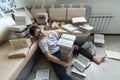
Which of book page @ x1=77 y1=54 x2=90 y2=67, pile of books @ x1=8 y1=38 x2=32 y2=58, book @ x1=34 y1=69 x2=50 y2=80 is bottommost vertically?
book @ x1=34 y1=69 x2=50 y2=80

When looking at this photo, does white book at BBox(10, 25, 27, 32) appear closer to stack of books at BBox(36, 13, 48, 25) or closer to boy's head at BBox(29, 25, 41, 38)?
boy's head at BBox(29, 25, 41, 38)

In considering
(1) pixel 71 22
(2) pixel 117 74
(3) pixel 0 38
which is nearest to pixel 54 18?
(1) pixel 71 22

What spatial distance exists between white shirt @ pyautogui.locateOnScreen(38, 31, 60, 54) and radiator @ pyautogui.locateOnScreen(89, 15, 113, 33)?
2.70ft

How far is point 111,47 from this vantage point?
216 centimetres

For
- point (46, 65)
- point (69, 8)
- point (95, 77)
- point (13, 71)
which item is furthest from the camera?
point (69, 8)

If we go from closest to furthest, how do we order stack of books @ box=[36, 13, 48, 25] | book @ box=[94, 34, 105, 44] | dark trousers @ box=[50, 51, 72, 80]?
dark trousers @ box=[50, 51, 72, 80]
stack of books @ box=[36, 13, 48, 25]
book @ box=[94, 34, 105, 44]

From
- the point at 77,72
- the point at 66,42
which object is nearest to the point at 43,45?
the point at 66,42

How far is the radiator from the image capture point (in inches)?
88.6

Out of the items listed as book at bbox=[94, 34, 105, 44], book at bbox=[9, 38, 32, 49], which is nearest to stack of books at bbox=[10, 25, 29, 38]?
book at bbox=[9, 38, 32, 49]

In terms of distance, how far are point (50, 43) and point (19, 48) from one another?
1.38 ft

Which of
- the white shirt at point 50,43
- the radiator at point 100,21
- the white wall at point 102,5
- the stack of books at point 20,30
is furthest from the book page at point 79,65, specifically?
the white wall at point 102,5

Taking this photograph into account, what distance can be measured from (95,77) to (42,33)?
34.6 inches

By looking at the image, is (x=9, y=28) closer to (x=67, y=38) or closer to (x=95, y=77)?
(x=67, y=38)

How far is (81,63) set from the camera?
68.6 inches
